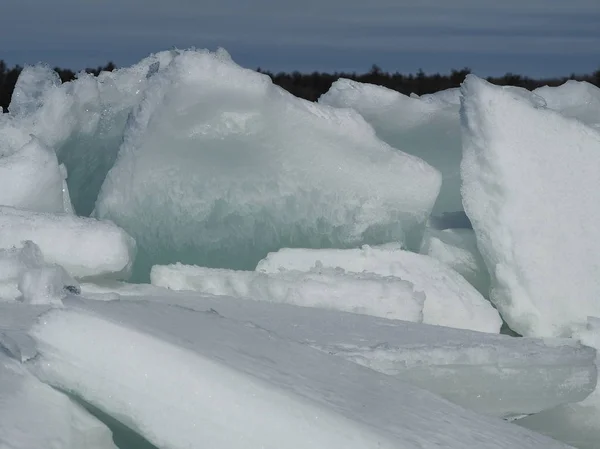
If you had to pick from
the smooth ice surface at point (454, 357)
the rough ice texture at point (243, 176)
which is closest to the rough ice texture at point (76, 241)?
the smooth ice surface at point (454, 357)

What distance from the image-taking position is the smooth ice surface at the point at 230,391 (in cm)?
193

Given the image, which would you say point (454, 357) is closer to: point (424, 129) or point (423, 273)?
point (423, 273)

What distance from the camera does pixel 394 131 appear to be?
4.77m

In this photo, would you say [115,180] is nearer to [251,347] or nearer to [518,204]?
[518,204]

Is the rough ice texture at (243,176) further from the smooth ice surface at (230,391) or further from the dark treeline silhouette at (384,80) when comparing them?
the dark treeline silhouette at (384,80)

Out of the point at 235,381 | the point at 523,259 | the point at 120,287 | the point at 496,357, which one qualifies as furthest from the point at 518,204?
the point at 235,381

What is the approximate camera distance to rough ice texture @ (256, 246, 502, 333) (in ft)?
12.0

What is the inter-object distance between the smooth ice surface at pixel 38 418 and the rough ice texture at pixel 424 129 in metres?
2.82

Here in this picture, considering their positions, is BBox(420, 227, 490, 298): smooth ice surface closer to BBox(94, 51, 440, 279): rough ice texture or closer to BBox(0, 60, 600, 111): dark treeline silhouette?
BBox(94, 51, 440, 279): rough ice texture

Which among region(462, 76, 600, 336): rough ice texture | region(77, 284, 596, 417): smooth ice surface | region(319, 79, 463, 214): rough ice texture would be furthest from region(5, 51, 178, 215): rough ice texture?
region(77, 284, 596, 417): smooth ice surface

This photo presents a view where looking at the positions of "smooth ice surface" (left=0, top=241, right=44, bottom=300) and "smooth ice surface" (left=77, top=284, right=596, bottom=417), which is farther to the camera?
"smooth ice surface" (left=0, top=241, right=44, bottom=300)

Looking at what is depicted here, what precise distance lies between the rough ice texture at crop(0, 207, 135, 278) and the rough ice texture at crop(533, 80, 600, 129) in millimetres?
2431

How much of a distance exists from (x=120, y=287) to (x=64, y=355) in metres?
1.27

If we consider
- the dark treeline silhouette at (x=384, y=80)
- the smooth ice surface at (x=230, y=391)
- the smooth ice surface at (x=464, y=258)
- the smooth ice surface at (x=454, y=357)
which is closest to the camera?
the smooth ice surface at (x=230, y=391)
